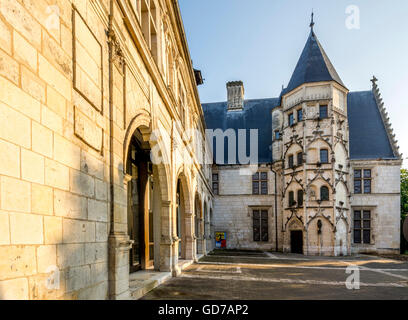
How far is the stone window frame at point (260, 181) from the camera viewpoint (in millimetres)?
26062

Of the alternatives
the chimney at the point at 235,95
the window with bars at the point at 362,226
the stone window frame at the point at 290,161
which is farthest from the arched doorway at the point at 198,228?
the chimney at the point at 235,95

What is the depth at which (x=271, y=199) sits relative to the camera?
2572 centimetres

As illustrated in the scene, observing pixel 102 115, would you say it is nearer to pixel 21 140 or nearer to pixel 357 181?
pixel 21 140

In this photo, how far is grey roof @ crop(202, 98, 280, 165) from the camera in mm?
27984

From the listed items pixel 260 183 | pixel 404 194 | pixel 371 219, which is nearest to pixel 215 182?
pixel 260 183

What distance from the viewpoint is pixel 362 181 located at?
24469 millimetres

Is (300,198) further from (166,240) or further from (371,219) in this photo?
(166,240)

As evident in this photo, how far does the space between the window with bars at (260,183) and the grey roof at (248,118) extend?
2052 millimetres

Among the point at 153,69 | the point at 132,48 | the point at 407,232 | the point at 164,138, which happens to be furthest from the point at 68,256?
the point at 407,232

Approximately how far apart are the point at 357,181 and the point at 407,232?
18.5 metres

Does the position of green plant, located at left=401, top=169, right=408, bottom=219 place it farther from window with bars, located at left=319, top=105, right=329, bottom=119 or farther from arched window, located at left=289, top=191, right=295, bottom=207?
window with bars, located at left=319, top=105, right=329, bottom=119

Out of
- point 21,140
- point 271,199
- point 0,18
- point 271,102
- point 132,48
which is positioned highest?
point 271,102

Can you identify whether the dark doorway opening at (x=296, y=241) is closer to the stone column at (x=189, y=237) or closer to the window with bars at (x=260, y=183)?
the window with bars at (x=260, y=183)

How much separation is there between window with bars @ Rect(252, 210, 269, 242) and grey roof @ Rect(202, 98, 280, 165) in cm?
501
